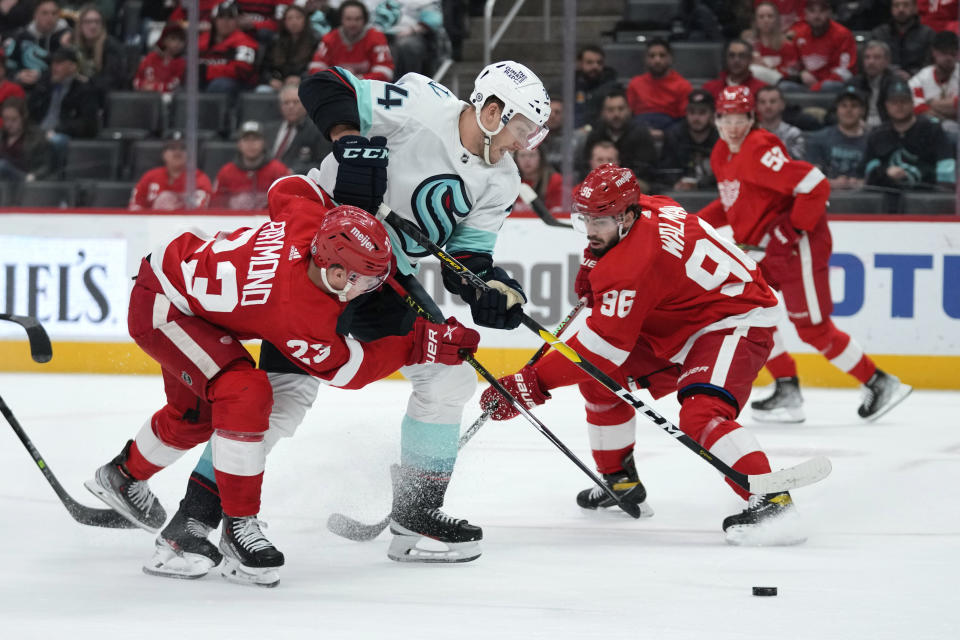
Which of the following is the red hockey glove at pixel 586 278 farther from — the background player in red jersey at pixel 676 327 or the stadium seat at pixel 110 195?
the stadium seat at pixel 110 195

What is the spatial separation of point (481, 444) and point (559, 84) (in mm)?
2314

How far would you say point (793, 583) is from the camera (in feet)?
9.07

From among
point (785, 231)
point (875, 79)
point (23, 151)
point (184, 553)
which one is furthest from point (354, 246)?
point (23, 151)

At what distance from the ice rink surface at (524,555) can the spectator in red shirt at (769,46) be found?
6.89 ft

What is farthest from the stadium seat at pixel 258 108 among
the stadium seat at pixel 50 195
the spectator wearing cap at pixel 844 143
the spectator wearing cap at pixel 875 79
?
the spectator wearing cap at pixel 875 79

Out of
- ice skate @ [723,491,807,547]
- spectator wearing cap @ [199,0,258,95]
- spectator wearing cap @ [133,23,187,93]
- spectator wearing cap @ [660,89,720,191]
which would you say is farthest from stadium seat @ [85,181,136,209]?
ice skate @ [723,491,807,547]

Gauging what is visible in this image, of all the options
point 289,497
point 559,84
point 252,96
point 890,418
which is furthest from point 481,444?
point 252,96

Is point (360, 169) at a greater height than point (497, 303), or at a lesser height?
greater

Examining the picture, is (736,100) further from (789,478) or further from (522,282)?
(789,478)

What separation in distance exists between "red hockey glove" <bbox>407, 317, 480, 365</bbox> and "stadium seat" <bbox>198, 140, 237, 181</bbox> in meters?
3.91

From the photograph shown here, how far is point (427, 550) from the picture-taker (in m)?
2.98

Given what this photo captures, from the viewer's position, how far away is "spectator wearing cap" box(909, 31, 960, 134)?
5.91 meters

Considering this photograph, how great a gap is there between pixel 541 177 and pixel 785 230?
1487mm

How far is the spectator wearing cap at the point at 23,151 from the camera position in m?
6.68
